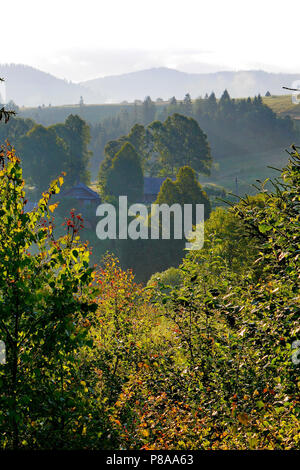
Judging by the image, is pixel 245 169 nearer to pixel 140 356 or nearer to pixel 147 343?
pixel 147 343

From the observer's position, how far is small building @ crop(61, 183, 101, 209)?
74750 mm

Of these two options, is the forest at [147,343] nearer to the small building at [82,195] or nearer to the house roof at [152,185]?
the small building at [82,195]

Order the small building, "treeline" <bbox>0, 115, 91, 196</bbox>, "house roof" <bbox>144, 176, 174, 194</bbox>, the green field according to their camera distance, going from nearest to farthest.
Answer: the small building, "treeline" <bbox>0, 115, 91, 196</bbox>, "house roof" <bbox>144, 176, 174, 194</bbox>, the green field

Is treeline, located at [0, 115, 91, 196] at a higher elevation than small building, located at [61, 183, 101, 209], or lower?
higher

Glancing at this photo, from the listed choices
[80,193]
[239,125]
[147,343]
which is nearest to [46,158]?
[80,193]

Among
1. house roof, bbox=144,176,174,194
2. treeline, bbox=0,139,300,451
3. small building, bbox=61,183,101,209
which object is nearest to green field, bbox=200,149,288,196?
house roof, bbox=144,176,174,194

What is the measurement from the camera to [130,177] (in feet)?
234

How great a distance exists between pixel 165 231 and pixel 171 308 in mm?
35804

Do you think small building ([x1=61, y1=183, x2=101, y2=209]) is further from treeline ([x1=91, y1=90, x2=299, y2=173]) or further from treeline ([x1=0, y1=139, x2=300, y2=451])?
treeline ([x1=0, y1=139, x2=300, y2=451])

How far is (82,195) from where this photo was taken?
7581cm

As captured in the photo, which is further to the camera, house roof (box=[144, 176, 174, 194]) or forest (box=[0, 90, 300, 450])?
house roof (box=[144, 176, 174, 194])

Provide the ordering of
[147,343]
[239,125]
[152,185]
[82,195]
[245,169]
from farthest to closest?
[239,125] → [245,169] → [152,185] → [82,195] → [147,343]

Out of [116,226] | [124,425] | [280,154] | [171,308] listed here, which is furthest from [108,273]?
[280,154]

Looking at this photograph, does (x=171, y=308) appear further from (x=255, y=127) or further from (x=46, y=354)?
(x=255, y=127)
